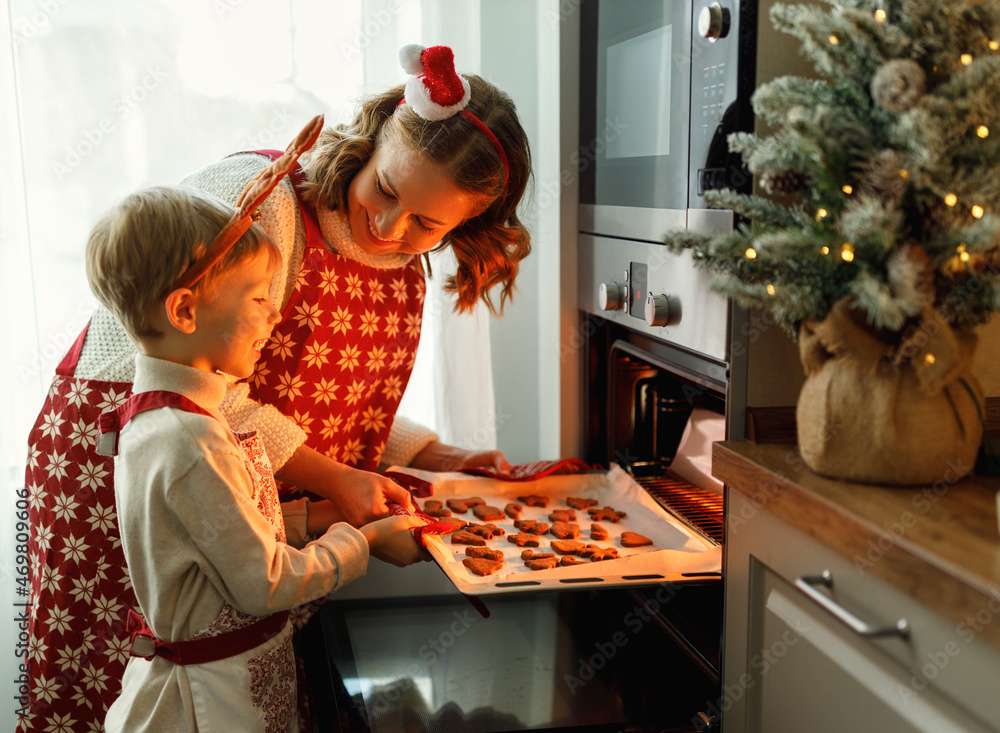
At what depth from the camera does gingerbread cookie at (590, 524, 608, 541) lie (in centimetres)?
128

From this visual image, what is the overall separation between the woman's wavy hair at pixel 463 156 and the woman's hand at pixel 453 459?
318 millimetres

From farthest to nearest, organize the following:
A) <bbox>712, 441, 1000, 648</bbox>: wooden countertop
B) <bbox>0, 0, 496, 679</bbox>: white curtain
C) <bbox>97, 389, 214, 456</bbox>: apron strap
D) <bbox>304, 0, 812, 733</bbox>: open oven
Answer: <bbox>0, 0, 496, 679</bbox>: white curtain < <bbox>304, 0, 812, 733</bbox>: open oven < <bbox>97, 389, 214, 456</bbox>: apron strap < <bbox>712, 441, 1000, 648</bbox>: wooden countertop

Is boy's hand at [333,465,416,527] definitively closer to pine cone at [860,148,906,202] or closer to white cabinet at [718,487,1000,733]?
white cabinet at [718,487,1000,733]

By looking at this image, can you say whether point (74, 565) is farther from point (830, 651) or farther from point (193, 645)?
point (830, 651)

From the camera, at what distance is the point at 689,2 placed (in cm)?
114

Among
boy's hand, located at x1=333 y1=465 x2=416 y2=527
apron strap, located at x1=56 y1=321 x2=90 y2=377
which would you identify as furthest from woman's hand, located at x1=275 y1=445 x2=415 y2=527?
apron strap, located at x1=56 y1=321 x2=90 y2=377

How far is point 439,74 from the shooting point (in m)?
1.21

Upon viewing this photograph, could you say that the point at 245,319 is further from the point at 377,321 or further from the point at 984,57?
the point at 984,57

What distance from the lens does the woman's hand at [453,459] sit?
1538 millimetres

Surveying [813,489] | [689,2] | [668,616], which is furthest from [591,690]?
[689,2]

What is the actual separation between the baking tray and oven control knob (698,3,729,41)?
2.13 ft

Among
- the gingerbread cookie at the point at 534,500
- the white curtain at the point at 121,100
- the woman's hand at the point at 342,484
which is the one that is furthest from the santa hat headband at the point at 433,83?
the gingerbread cookie at the point at 534,500

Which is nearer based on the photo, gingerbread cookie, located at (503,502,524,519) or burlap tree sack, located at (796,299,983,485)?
burlap tree sack, located at (796,299,983,485)

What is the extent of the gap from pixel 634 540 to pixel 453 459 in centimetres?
43
